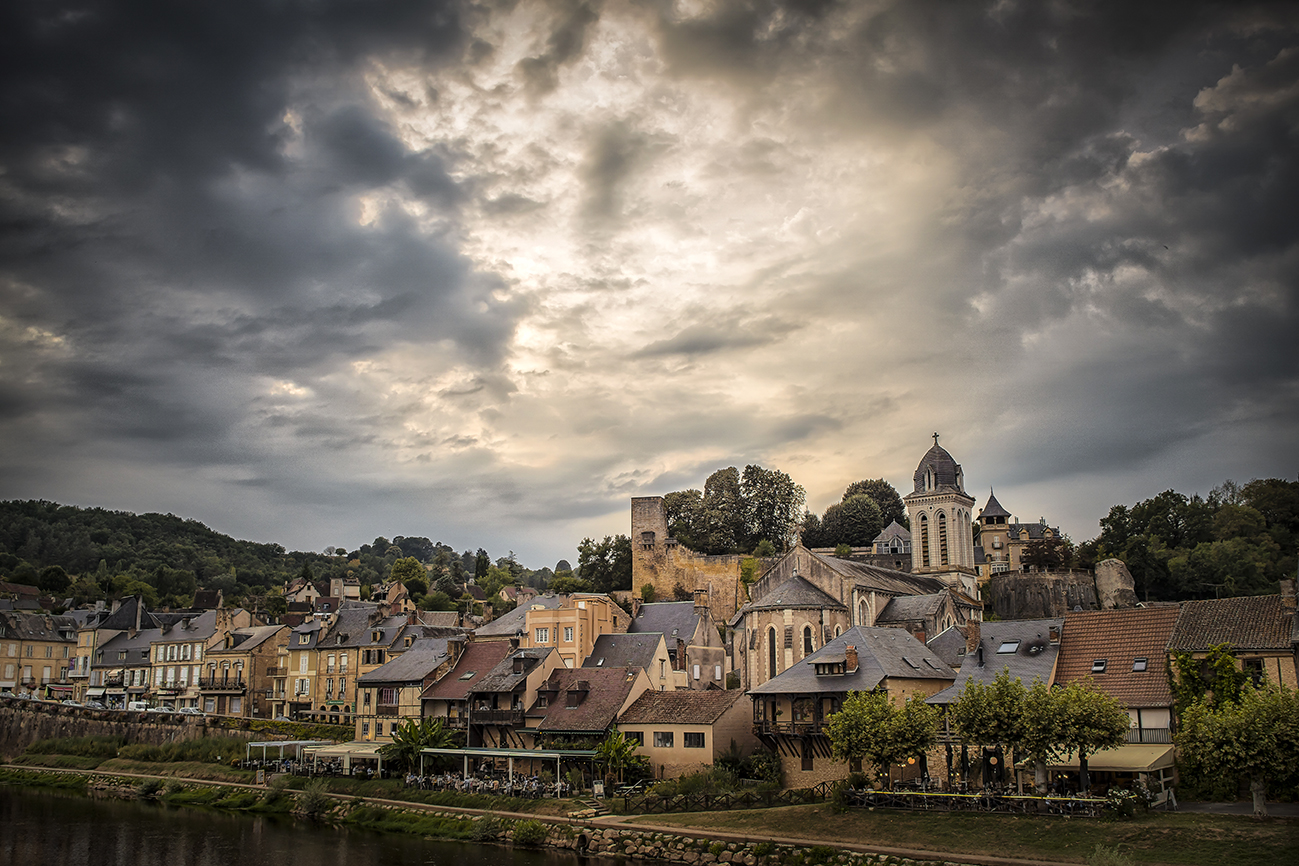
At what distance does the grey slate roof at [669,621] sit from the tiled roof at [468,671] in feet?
39.5

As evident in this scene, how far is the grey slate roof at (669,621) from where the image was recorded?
62094 mm

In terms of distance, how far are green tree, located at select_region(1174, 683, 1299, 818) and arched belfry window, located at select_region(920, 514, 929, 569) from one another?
5362 cm

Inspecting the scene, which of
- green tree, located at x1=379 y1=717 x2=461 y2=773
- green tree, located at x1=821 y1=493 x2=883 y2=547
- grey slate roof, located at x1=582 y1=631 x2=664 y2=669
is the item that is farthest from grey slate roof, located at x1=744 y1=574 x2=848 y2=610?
green tree, located at x1=821 y1=493 x2=883 y2=547

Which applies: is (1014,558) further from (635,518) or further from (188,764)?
(188,764)

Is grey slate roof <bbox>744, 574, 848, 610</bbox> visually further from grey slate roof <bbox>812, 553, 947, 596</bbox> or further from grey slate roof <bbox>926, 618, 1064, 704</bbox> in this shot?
grey slate roof <bbox>926, 618, 1064, 704</bbox>

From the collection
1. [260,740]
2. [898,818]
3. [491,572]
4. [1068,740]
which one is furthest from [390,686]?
[491,572]

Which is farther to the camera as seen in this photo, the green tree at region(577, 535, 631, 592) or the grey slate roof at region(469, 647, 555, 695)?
the green tree at region(577, 535, 631, 592)

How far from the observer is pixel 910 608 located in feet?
193

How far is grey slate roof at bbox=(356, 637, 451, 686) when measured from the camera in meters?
54.0

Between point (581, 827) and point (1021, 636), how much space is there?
19.9 m

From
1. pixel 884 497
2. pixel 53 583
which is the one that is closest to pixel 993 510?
pixel 884 497

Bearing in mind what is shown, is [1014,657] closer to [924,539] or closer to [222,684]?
[924,539]

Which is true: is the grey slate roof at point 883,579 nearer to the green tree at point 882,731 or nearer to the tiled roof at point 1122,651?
the tiled roof at point 1122,651

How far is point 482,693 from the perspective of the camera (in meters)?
47.8
